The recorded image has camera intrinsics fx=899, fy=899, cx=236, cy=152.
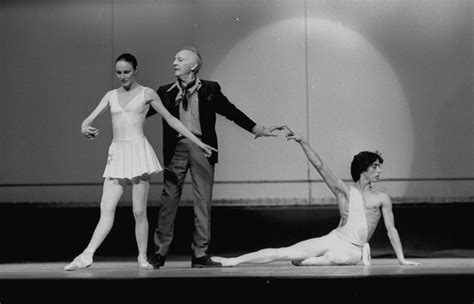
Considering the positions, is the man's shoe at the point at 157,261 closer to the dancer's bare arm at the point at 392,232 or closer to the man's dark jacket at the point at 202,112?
the man's dark jacket at the point at 202,112

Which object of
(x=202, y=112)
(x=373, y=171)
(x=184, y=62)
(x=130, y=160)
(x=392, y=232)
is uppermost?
(x=184, y=62)

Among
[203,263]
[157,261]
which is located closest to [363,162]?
[203,263]

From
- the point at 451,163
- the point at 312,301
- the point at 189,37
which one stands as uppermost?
the point at 189,37

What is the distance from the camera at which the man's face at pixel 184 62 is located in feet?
22.5

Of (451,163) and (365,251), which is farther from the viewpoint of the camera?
(451,163)

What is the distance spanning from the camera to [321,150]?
955 cm

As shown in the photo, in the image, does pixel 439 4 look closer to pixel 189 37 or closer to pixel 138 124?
pixel 189 37

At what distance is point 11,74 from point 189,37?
1989 millimetres

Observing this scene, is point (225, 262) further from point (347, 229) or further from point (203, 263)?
point (347, 229)

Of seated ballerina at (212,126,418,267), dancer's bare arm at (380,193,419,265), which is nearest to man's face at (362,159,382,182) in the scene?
seated ballerina at (212,126,418,267)

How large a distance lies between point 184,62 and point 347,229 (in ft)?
6.02

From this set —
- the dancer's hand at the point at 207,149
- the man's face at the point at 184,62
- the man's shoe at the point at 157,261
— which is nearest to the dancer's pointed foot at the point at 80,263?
the man's shoe at the point at 157,261

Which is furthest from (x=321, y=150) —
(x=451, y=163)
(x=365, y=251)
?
(x=365, y=251)

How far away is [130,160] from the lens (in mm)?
6660
